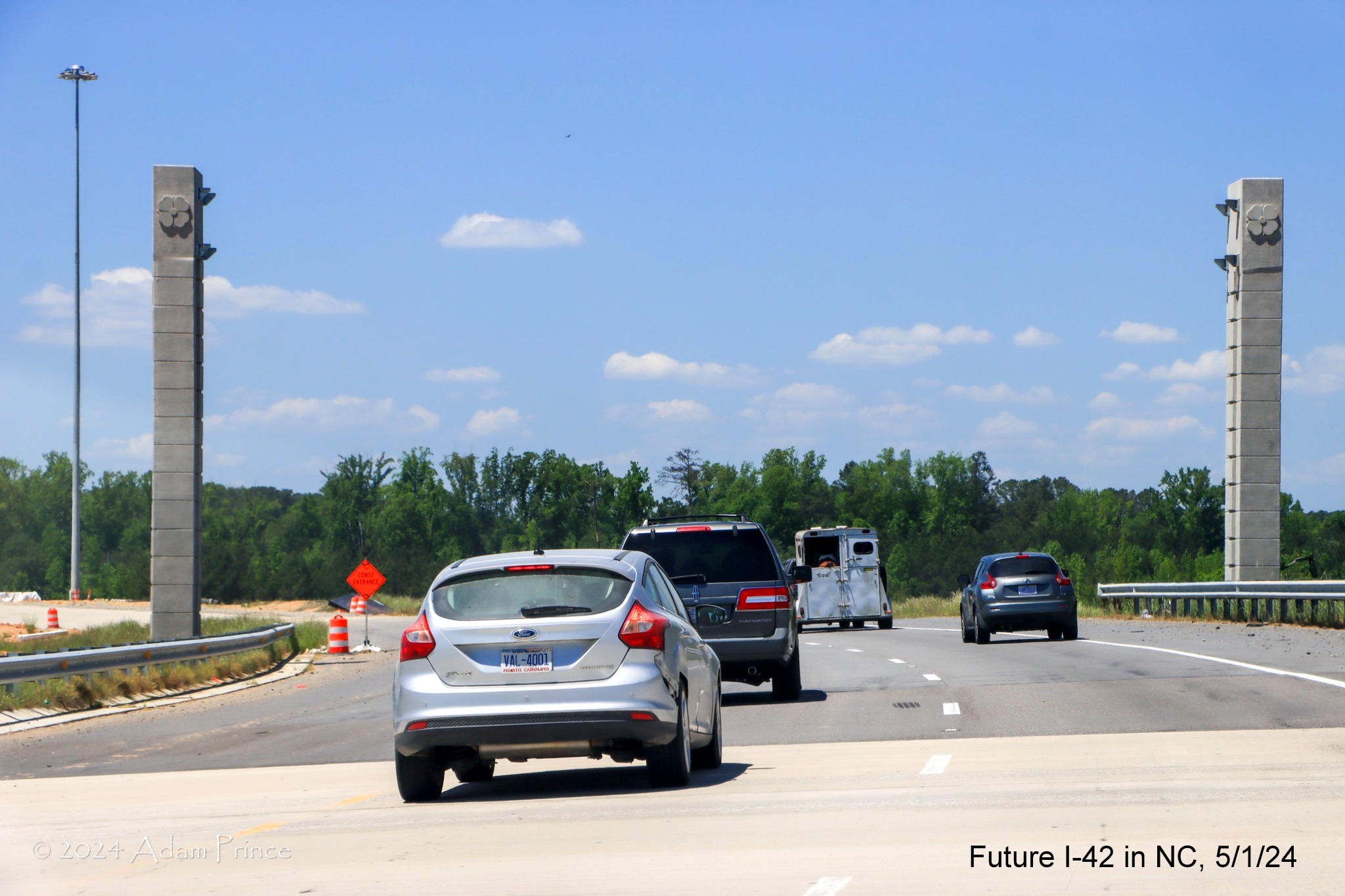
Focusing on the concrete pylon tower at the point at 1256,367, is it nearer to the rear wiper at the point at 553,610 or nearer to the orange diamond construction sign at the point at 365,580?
the orange diamond construction sign at the point at 365,580

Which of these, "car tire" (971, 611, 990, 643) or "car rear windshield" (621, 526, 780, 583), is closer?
"car rear windshield" (621, 526, 780, 583)

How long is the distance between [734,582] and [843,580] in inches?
1083

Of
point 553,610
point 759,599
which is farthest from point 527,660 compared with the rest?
point 759,599

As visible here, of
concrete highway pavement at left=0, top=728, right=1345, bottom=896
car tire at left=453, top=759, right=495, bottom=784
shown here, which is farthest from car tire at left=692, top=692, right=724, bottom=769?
car tire at left=453, top=759, right=495, bottom=784

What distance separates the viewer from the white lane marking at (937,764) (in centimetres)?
1115

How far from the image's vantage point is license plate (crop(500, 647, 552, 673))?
10.3 meters

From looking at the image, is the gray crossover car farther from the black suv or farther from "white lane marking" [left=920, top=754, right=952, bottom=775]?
"white lane marking" [left=920, top=754, right=952, bottom=775]

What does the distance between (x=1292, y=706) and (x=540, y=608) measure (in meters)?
8.41

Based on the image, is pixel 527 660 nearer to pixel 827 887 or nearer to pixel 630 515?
pixel 827 887

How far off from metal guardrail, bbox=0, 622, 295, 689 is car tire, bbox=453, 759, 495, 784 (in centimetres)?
993

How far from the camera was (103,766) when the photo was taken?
14.4 m

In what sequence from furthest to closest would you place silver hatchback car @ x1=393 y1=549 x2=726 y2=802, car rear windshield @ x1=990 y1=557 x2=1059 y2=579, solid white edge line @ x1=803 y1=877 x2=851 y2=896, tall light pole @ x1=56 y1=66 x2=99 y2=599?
tall light pole @ x1=56 y1=66 x2=99 y2=599, car rear windshield @ x1=990 y1=557 x2=1059 y2=579, silver hatchback car @ x1=393 y1=549 x2=726 y2=802, solid white edge line @ x1=803 y1=877 x2=851 y2=896

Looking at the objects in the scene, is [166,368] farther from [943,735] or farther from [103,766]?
[943,735]

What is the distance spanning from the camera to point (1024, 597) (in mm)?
30422
